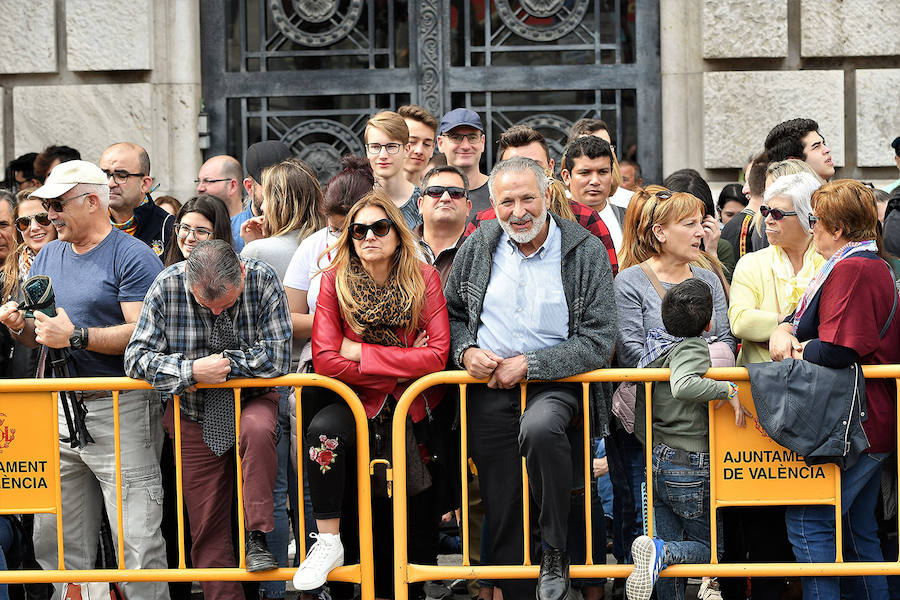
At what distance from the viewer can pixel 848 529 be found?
192 inches

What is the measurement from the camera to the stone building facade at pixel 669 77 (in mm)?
8359

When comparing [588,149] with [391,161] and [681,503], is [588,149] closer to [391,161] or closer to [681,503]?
[391,161]

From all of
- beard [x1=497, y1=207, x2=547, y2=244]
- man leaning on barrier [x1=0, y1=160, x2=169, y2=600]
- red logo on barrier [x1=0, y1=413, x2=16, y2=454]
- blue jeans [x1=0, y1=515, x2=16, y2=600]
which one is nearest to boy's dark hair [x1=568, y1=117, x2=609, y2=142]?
beard [x1=497, y1=207, x2=547, y2=244]

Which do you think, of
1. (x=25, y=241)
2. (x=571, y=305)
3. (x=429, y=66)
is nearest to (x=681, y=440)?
(x=571, y=305)

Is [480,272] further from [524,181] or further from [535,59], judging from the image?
[535,59]

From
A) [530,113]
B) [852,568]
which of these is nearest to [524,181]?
[852,568]

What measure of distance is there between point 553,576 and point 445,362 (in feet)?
3.21

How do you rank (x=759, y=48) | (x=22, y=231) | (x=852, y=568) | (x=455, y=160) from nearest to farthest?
(x=852, y=568)
(x=22, y=231)
(x=455, y=160)
(x=759, y=48)

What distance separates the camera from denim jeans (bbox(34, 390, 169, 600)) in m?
4.95

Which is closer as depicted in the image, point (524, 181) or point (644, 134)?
point (524, 181)

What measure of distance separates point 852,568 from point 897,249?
74.2 inches

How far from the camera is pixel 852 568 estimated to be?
4.72 meters

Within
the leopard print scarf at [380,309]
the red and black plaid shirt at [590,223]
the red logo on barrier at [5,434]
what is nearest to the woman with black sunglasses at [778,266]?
the red and black plaid shirt at [590,223]

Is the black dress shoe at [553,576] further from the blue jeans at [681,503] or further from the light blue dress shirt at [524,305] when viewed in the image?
the light blue dress shirt at [524,305]
